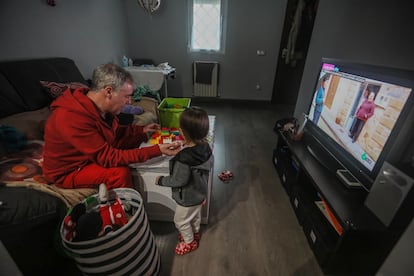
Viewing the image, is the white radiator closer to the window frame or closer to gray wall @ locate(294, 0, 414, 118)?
the window frame

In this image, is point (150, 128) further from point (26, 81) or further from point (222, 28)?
point (222, 28)

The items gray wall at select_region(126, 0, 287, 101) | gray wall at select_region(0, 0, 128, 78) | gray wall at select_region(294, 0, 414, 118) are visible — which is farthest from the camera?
gray wall at select_region(126, 0, 287, 101)

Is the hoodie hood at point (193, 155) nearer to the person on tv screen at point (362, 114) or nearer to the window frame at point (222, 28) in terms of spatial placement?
the person on tv screen at point (362, 114)

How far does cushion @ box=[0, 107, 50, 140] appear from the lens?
1314 mm

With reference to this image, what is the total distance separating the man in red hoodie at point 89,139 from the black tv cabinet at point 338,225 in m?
1.03

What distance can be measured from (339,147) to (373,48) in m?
0.71

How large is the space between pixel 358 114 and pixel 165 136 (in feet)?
4.06

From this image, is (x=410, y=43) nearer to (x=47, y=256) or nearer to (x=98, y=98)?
(x=98, y=98)

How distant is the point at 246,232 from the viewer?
144 cm

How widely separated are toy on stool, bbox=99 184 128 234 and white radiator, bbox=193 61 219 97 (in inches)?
134

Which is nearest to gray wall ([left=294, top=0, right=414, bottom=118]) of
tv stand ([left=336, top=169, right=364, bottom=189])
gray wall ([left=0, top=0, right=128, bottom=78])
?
tv stand ([left=336, top=169, right=364, bottom=189])

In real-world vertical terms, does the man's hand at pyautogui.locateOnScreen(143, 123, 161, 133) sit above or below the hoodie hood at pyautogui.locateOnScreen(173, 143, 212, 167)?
below

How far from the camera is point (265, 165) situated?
2.23m

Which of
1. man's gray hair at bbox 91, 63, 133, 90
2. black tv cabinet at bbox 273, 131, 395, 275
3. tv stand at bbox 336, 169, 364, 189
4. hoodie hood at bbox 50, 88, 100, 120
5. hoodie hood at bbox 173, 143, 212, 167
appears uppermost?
man's gray hair at bbox 91, 63, 133, 90
